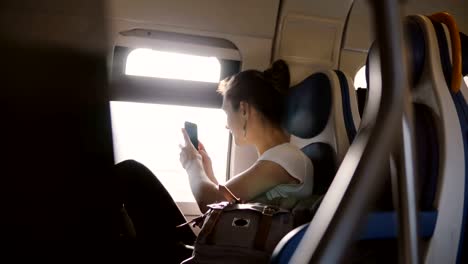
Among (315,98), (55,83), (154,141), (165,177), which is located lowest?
(165,177)

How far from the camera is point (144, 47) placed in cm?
205

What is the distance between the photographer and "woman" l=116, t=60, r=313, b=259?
1.64 metres

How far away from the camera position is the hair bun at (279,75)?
1932 millimetres

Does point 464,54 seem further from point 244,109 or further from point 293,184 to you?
point 244,109

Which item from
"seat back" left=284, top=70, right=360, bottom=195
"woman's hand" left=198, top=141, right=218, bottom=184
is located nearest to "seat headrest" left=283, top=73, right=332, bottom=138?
"seat back" left=284, top=70, right=360, bottom=195

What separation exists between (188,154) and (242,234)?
2.86ft

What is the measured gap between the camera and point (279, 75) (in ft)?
6.47

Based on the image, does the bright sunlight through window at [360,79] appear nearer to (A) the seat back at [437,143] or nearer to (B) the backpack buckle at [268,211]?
(A) the seat back at [437,143]

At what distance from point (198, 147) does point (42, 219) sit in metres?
1.34

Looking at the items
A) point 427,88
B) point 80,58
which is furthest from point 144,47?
point 80,58

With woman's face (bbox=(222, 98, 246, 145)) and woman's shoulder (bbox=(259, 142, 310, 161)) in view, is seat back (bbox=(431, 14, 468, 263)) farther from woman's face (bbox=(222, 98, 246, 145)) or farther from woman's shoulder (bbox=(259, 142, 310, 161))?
woman's face (bbox=(222, 98, 246, 145))

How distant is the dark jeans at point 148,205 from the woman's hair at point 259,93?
1.36 ft

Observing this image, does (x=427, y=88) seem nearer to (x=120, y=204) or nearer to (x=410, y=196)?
(x=410, y=196)

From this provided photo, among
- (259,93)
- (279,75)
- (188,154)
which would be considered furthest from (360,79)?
(188,154)
